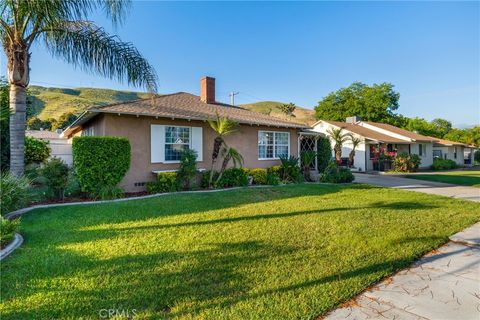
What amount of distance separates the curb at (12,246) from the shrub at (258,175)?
30.5 ft

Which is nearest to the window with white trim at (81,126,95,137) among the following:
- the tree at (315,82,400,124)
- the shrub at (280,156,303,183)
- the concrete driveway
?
the shrub at (280,156,303,183)

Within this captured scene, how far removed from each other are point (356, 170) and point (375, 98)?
25.0m

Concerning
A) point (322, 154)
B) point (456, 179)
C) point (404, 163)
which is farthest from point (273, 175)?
point (404, 163)

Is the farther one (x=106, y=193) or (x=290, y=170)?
(x=290, y=170)

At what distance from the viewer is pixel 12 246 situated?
457cm

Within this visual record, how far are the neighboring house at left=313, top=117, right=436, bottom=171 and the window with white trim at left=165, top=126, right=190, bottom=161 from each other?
1694 centimetres

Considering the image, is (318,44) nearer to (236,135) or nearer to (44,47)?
(236,135)

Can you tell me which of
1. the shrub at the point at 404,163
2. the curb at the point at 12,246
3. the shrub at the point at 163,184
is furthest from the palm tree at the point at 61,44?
the shrub at the point at 404,163

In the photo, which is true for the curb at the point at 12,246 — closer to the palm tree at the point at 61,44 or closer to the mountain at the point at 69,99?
the palm tree at the point at 61,44

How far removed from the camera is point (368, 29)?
1348 cm

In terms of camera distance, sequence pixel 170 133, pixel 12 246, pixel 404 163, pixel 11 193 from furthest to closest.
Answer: pixel 404 163 < pixel 170 133 < pixel 11 193 < pixel 12 246

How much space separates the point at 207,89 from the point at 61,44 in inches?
343

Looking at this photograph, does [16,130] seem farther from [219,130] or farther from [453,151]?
[453,151]

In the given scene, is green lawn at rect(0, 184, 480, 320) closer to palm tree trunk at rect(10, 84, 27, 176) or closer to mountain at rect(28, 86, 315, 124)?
palm tree trunk at rect(10, 84, 27, 176)
